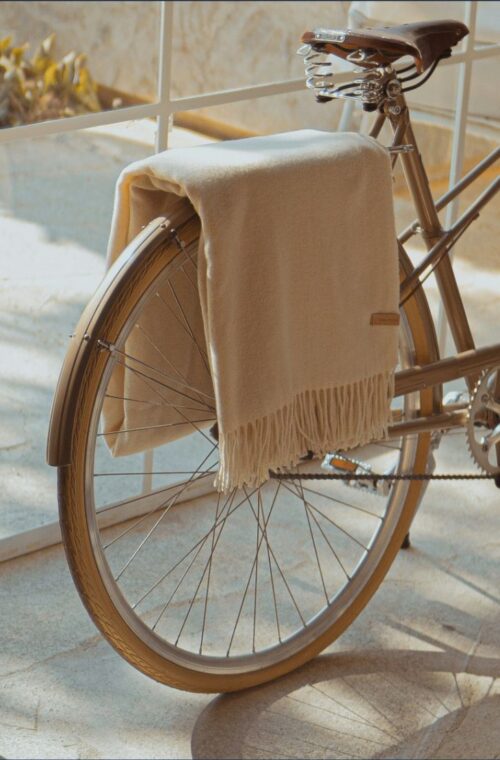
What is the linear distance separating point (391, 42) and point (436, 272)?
37 cm

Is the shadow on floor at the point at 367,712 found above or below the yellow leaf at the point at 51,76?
below

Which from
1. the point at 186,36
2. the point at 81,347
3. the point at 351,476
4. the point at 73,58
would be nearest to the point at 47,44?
the point at 73,58

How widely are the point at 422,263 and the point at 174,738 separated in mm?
746

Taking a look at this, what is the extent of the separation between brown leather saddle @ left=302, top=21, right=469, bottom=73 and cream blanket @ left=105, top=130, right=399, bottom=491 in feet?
0.40

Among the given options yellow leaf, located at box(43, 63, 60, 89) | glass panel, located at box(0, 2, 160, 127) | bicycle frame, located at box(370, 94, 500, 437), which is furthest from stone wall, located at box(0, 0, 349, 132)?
bicycle frame, located at box(370, 94, 500, 437)

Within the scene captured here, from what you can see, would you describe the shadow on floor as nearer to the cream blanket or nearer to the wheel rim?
the wheel rim

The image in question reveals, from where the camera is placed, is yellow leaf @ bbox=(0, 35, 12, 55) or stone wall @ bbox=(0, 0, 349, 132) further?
yellow leaf @ bbox=(0, 35, 12, 55)

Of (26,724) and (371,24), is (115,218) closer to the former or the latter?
(26,724)

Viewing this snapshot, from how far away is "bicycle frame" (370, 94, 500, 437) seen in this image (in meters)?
1.66

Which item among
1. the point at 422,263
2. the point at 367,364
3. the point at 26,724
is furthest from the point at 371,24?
the point at 26,724

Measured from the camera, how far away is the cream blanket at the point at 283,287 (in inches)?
55.1

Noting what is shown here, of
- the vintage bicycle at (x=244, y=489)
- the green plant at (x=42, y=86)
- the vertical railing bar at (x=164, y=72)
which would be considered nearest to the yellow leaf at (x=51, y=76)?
the green plant at (x=42, y=86)

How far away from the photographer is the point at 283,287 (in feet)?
4.76

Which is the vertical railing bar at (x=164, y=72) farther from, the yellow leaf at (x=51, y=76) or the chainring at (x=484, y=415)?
the yellow leaf at (x=51, y=76)
